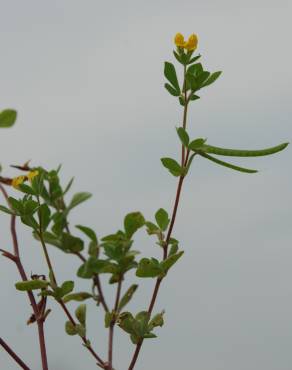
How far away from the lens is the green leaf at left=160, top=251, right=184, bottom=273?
47.4 inches

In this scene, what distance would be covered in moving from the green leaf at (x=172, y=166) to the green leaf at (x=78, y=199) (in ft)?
0.72

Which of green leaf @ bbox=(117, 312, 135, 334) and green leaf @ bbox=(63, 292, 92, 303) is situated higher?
green leaf @ bbox=(63, 292, 92, 303)

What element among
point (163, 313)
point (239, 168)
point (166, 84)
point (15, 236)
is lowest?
point (163, 313)

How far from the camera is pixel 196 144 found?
4.08 ft

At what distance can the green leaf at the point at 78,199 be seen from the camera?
1.11m

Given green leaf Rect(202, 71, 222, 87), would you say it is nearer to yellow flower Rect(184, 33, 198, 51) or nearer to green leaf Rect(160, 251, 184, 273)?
yellow flower Rect(184, 33, 198, 51)

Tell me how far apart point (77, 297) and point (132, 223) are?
182 mm

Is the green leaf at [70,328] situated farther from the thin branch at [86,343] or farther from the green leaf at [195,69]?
the green leaf at [195,69]

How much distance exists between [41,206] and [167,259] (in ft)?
0.89

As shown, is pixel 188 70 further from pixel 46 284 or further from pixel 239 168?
pixel 46 284

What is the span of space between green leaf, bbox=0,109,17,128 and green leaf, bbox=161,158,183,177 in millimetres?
344

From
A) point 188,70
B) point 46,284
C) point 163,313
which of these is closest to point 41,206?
point 46,284

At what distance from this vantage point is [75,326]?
1228 mm

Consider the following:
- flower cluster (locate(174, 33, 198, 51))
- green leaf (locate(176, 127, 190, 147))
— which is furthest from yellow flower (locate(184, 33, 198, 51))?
green leaf (locate(176, 127, 190, 147))
